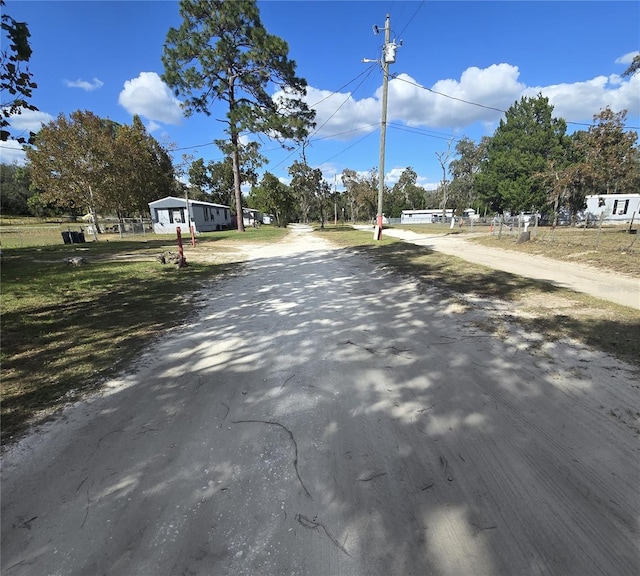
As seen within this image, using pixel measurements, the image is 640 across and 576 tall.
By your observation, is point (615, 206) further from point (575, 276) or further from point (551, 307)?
point (551, 307)

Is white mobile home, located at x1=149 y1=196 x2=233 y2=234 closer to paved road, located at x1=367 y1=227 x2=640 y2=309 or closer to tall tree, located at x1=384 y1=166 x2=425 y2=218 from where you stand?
paved road, located at x1=367 y1=227 x2=640 y2=309

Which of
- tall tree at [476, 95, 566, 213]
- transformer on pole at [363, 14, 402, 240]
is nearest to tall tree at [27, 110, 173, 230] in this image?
transformer on pole at [363, 14, 402, 240]

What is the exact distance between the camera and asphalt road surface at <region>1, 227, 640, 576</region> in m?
1.57

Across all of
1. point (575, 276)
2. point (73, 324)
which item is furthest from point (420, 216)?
point (73, 324)

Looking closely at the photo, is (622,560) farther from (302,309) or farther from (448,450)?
(302,309)

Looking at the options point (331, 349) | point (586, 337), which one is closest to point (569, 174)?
point (586, 337)

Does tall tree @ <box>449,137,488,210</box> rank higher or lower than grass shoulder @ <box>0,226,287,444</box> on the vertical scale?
higher

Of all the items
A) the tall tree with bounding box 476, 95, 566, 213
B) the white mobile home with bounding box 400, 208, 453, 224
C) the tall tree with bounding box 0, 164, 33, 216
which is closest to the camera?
the tall tree with bounding box 476, 95, 566, 213

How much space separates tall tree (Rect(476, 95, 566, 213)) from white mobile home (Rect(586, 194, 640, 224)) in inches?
173

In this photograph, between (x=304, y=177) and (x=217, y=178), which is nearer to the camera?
(x=304, y=177)

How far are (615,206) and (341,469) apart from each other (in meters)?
45.8

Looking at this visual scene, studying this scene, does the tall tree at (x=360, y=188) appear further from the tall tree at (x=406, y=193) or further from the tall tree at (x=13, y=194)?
the tall tree at (x=13, y=194)

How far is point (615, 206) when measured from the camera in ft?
115

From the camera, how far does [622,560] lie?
152 cm
